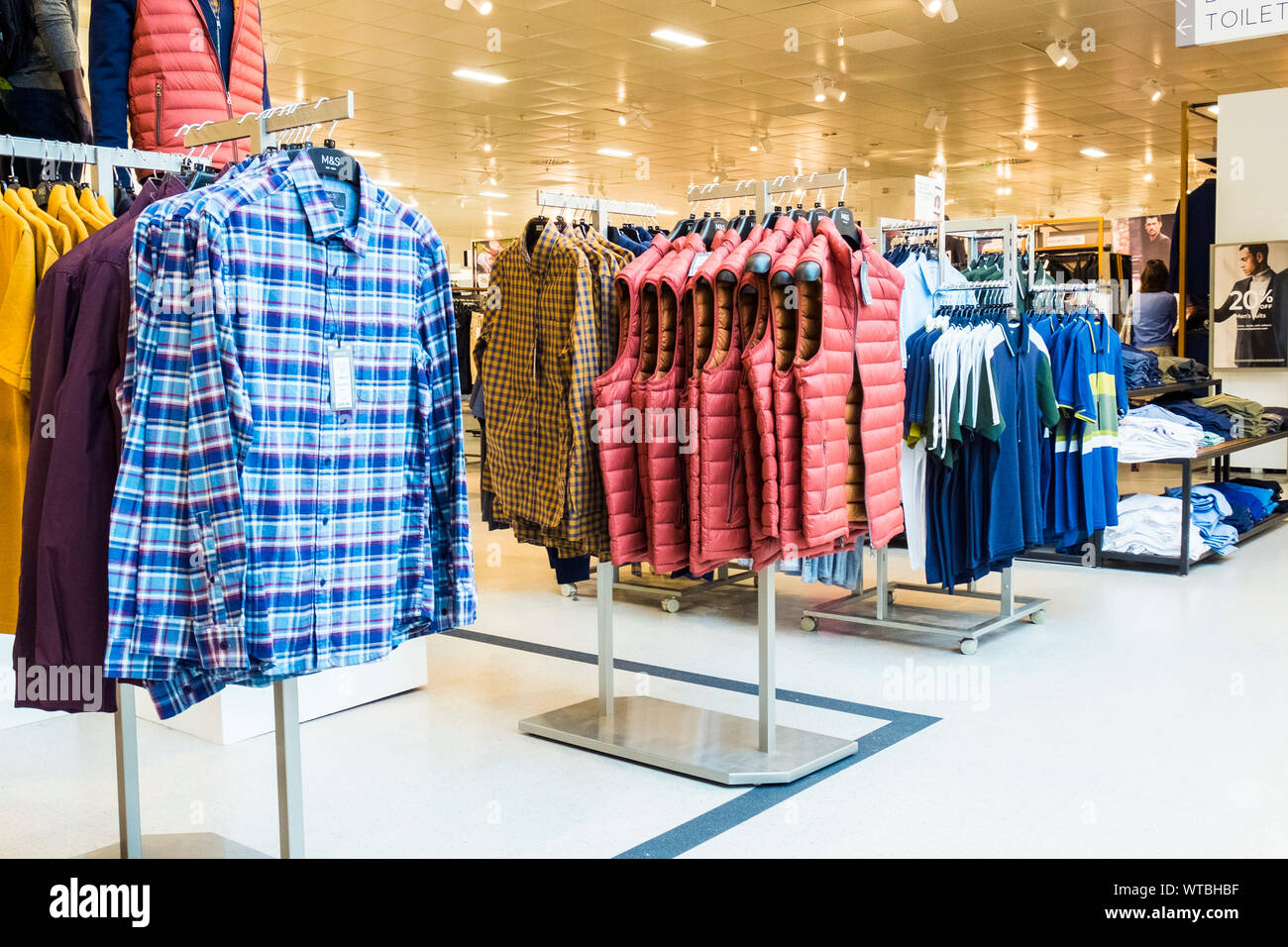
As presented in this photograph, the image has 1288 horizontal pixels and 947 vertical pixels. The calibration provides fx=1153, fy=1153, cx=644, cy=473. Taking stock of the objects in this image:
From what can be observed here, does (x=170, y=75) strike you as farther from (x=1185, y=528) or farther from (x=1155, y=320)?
(x=1155, y=320)

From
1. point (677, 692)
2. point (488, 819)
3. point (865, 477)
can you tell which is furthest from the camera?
point (677, 692)

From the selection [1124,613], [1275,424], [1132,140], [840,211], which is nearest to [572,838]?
[840,211]

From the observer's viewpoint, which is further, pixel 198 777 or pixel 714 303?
pixel 198 777

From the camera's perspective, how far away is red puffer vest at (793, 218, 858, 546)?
10.2ft

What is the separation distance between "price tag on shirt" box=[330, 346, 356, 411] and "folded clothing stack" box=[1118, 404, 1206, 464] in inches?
198

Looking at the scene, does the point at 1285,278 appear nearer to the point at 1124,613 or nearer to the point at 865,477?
the point at 1124,613

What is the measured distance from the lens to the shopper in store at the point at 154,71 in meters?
2.95

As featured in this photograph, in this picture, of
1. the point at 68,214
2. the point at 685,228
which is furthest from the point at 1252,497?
the point at 68,214

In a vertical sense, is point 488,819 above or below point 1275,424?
below

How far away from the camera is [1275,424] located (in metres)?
7.65

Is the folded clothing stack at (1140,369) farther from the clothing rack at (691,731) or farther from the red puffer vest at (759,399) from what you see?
the red puffer vest at (759,399)

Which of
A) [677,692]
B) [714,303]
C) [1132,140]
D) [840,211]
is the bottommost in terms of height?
[677,692]

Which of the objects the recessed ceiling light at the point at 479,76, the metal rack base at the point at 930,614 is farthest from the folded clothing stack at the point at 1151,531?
the recessed ceiling light at the point at 479,76

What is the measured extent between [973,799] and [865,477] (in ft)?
3.08
